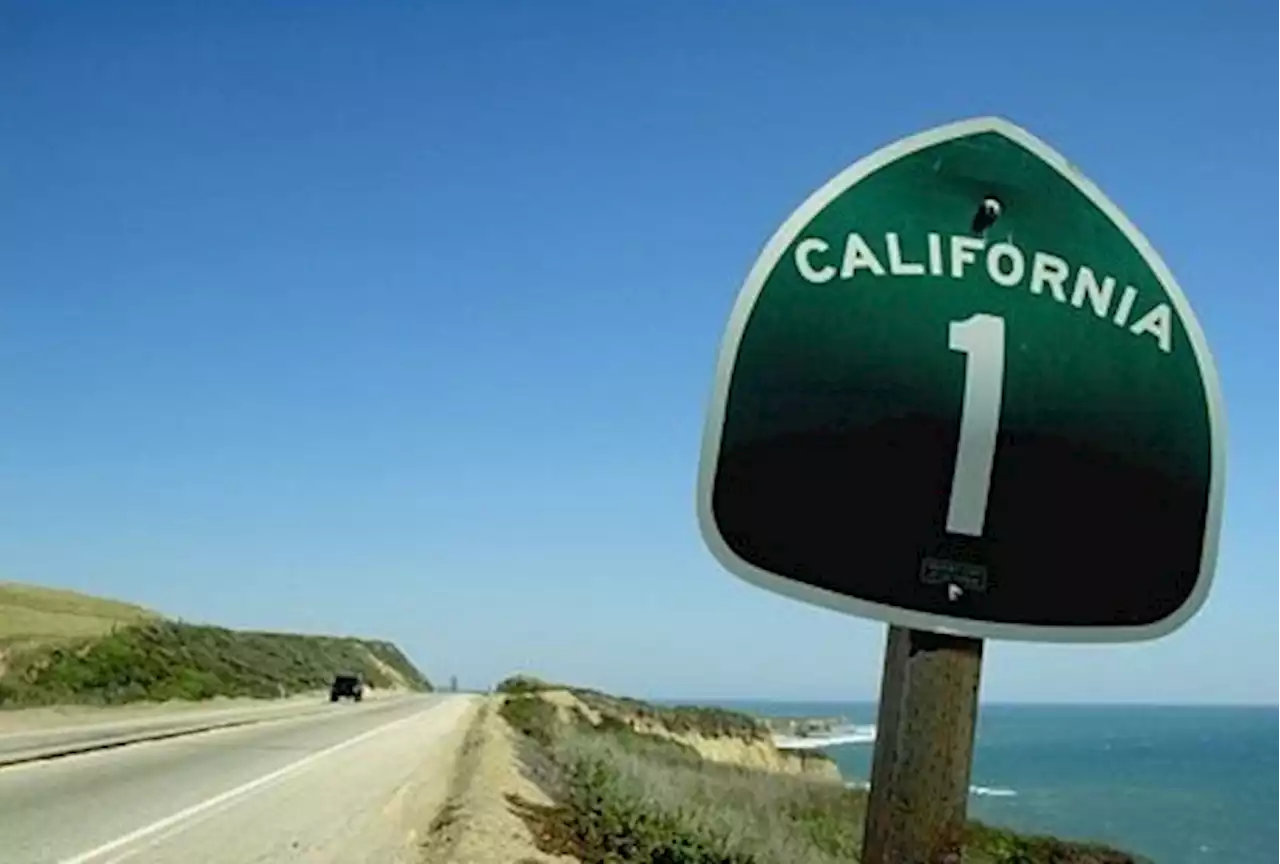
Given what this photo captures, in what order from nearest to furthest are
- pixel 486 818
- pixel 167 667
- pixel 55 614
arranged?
pixel 486 818 < pixel 167 667 < pixel 55 614

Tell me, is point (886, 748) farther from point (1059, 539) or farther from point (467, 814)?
point (467, 814)

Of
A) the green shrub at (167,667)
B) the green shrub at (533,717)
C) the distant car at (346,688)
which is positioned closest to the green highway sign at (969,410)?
the green shrub at (533,717)

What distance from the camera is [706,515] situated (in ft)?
5.90

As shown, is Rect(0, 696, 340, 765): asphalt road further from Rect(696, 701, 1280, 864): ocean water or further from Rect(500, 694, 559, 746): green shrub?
Rect(696, 701, 1280, 864): ocean water

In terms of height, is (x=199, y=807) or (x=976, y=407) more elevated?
(x=976, y=407)

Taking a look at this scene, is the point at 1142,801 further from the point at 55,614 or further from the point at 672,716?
the point at 55,614

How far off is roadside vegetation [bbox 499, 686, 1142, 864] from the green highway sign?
6.74 m

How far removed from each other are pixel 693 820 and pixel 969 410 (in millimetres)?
16144

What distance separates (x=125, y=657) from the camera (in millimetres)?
75938

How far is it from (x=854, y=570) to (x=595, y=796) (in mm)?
20704

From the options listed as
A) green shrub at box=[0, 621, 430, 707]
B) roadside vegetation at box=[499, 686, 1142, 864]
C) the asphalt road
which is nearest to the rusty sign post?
roadside vegetation at box=[499, 686, 1142, 864]

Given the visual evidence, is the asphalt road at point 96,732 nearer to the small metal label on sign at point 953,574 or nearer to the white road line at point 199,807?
the white road line at point 199,807

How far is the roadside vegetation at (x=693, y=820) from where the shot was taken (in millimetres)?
15852

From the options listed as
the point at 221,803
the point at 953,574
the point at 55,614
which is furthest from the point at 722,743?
the point at 953,574
